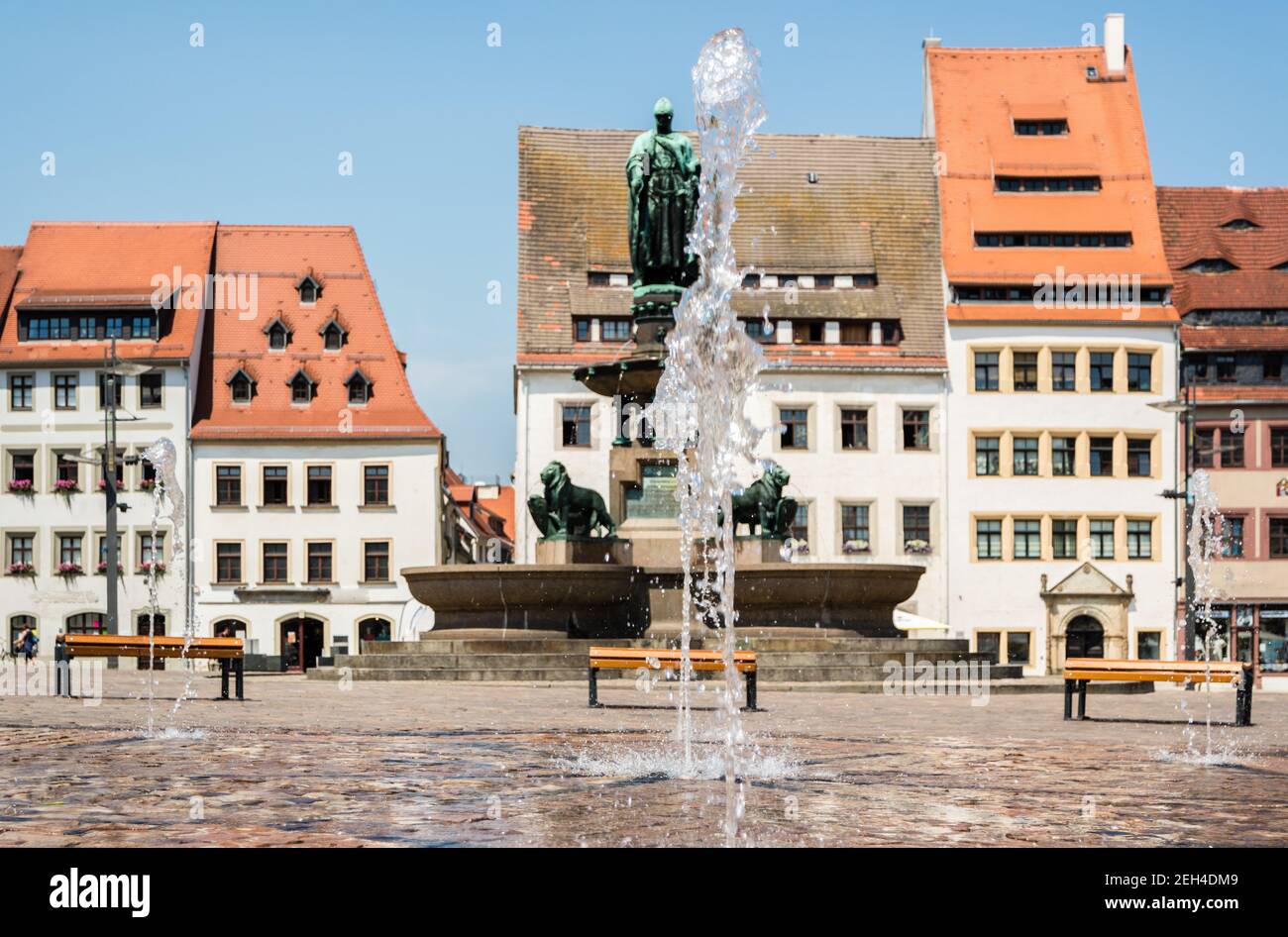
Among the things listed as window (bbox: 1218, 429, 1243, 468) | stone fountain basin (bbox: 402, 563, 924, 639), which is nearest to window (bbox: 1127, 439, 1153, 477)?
window (bbox: 1218, 429, 1243, 468)

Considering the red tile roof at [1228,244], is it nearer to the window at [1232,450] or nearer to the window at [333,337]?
the window at [1232,450]

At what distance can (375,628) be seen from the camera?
176ft

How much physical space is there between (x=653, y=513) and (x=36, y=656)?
30696 mm

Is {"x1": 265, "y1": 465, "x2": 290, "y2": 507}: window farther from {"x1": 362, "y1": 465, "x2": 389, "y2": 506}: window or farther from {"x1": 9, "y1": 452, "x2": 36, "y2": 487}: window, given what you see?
{"x1": 9, "y1": 452, "x2": 36, "y2": 487}: window

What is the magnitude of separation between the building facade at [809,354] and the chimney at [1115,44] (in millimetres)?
7721

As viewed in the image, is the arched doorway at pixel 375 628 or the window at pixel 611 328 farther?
the arched doorway at pixel 375 628

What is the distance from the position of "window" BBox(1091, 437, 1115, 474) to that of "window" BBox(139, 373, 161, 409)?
25441 millimetres

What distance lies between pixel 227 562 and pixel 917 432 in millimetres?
19007

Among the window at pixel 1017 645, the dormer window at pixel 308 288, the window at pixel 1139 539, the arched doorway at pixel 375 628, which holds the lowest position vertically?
the window at pixel 1017 645

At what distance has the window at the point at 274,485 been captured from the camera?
177 ft

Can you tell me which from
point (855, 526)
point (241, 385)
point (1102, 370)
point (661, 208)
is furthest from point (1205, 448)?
point (661, 208)

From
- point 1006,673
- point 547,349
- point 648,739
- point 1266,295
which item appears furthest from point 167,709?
point 1266,295

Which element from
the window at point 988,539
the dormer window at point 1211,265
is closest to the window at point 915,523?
the window at point 988,539

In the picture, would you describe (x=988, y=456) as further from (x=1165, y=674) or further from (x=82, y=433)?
(x=1165, y=674)
